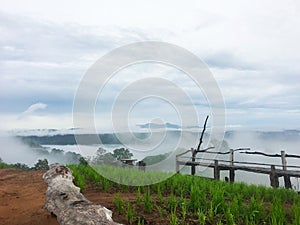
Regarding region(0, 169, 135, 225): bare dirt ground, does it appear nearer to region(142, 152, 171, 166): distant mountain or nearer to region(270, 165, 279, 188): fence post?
region(142, 152, 171, 166): distant mountain

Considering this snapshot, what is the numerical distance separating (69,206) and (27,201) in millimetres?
2766

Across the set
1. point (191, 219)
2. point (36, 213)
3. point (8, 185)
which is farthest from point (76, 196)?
point (8, 185)

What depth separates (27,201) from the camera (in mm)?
7809

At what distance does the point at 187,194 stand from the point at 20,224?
3933 millimetres

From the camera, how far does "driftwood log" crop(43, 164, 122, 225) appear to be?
4.77m

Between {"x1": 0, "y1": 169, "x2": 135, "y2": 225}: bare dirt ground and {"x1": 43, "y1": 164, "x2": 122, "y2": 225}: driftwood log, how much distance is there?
1.03 feet

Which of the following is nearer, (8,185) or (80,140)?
(80,140)

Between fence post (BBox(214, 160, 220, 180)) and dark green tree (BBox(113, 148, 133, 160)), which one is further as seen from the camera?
dark green tree (BBox(113, 148, 133, 160))

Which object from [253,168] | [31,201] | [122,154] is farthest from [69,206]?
[122,154]

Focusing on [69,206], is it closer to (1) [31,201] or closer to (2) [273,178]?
(1) [31,201]

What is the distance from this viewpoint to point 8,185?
33.2 ft

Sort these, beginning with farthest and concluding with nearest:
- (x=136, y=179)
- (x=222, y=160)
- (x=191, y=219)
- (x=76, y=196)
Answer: (x=222, y=160), (x=136, y=179), (x=76, y=196), (x=191, y=219)

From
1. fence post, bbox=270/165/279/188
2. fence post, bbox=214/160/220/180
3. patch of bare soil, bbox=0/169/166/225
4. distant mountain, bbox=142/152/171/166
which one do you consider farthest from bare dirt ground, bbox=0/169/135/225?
fence post, bbox=214/160/220/180

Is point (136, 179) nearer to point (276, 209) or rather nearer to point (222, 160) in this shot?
point (276, 209)
